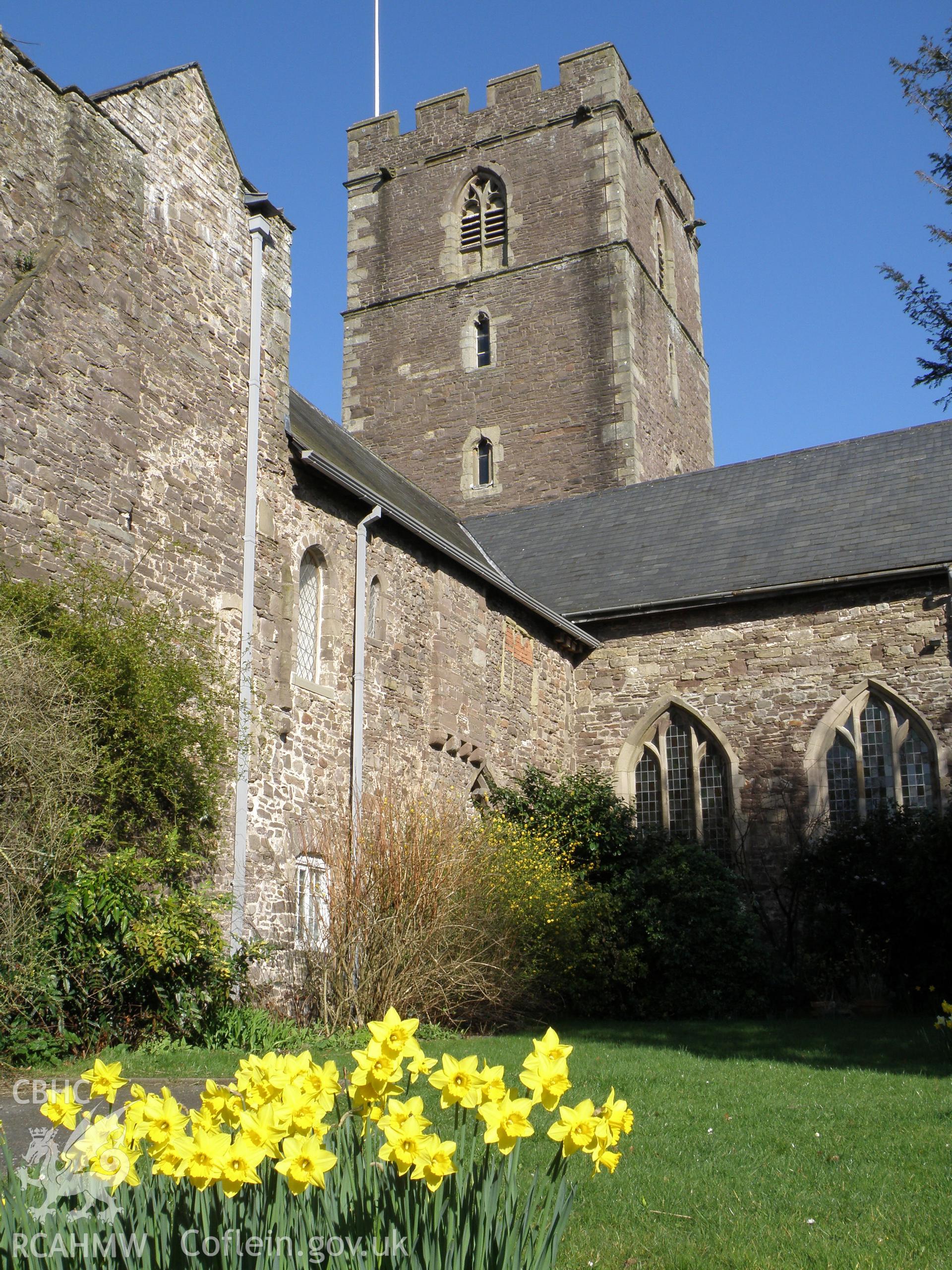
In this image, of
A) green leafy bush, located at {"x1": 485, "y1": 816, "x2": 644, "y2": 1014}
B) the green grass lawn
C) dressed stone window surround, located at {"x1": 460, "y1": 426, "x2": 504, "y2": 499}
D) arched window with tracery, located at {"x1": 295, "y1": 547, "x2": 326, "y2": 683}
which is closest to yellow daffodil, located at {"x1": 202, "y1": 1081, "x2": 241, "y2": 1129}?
the green grass lawn

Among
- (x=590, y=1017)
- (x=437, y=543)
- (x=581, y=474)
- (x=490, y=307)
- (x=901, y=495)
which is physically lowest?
(x=590, y=1017)

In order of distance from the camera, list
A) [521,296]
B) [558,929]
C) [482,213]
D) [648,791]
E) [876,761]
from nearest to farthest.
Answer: [558,929] → [876,761] → [648,791] → [521,296] → [482,213]

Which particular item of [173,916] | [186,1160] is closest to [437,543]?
[173,916]

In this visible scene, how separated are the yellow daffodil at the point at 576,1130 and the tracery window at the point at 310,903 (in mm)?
7566

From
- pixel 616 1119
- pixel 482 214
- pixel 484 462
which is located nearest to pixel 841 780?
pixel 484 462

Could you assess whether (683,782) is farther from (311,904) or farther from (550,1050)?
(550,1050)

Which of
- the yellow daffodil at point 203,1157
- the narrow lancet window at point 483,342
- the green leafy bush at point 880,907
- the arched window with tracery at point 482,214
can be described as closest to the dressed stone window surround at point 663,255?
the arched window with tracery at point 482,214

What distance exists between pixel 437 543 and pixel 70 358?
5.61 meters

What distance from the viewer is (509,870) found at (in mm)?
12156

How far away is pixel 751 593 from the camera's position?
1688cm

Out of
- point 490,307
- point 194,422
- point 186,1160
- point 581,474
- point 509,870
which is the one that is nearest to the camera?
point 186,1160

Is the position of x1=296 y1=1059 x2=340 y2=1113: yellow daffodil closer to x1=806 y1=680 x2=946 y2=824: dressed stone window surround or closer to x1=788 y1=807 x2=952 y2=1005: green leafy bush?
x1=788 y1=807 x2=952 y2=1005: green leafy bush

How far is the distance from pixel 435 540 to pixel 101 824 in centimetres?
639

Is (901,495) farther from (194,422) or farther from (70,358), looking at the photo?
(70,358)
